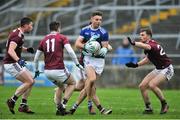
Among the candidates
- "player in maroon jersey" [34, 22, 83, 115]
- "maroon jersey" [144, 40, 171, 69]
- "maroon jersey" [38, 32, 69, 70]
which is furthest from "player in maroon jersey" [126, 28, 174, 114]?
"maroon jersey" [38, 32, 69, 70]

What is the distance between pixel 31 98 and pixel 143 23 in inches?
412

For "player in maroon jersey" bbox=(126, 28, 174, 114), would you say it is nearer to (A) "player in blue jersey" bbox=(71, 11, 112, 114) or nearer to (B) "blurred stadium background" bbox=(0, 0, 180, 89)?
(A) "player in blue jersey" bbox=(71, 11, 112, 114)

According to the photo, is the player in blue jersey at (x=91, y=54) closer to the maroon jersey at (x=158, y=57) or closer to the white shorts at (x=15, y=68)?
the maroon jersey at (x=158, y=57)

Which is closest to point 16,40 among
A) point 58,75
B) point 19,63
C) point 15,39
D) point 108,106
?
point 15,39

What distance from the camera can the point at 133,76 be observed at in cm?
2814

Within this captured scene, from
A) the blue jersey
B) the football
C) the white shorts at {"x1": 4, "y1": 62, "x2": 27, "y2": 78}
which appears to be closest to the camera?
the football

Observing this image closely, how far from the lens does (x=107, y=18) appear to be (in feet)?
100

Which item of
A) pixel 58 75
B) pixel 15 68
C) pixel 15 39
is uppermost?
pixel 15 39

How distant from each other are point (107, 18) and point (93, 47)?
1426 centimetres

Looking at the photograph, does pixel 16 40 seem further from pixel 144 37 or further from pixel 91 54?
pixel 144 37

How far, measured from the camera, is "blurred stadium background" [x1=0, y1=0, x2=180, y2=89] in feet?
96.0

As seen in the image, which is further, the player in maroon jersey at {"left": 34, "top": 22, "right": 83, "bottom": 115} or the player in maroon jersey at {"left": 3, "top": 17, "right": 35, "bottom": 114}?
the player in maroon jersey at {"left": 3, "top": 17, "right": 35, "bottom": 114}

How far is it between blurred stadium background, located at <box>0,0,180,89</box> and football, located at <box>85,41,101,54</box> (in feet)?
39.5

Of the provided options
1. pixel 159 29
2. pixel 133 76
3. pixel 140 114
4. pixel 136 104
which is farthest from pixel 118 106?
pixel 159 29
